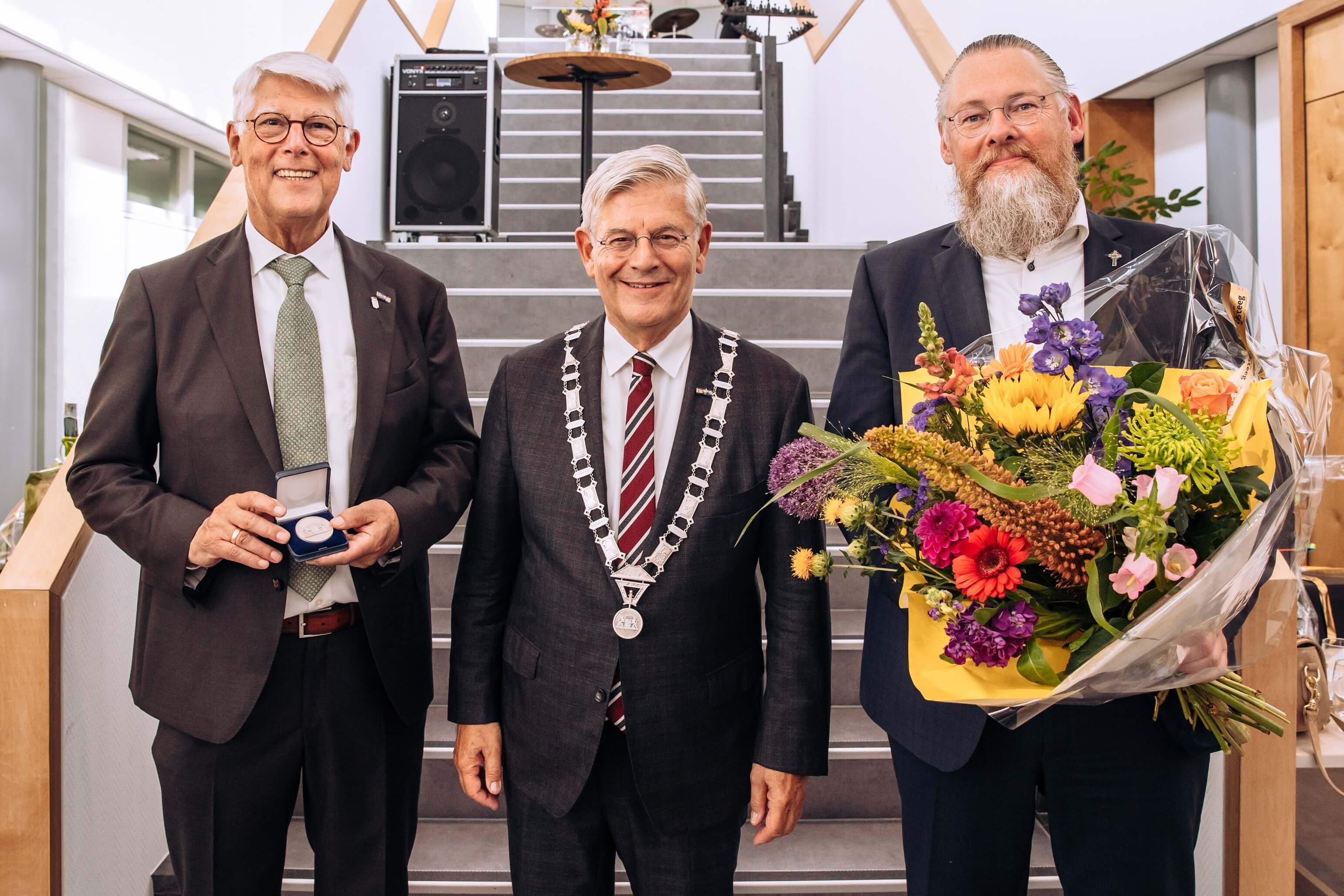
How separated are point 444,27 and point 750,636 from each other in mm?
5937

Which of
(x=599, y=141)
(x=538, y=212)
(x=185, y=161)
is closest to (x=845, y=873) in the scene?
(x=538, y=212)

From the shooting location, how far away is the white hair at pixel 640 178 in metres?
1.40

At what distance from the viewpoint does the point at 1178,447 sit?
0.91 m

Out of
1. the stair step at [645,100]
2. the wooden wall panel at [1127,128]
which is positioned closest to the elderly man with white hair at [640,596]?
the wooden wall panel at [1127,128]

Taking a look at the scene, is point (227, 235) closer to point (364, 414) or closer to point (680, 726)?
point (364, 414)

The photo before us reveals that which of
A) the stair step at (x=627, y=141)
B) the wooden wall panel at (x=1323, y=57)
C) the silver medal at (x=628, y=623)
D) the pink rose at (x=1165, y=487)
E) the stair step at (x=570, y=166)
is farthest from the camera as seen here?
the stair step at (x=627, y=141)

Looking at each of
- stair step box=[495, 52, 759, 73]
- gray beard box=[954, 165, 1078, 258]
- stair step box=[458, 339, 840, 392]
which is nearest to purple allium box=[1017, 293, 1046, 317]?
gray beard box=[954, 165, 1078, 258]

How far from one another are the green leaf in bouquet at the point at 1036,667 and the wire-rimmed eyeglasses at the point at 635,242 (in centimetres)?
72

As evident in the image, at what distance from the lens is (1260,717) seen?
1.06m

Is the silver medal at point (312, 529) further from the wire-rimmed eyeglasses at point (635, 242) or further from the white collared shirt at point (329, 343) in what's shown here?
the wire-rimmed eyeglasses at point (635, 242)

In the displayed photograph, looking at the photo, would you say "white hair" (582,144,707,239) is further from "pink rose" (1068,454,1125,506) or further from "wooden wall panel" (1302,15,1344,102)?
"wooden wall panel" (1302,15,1344,102)

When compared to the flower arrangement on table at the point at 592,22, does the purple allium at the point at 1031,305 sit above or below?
below

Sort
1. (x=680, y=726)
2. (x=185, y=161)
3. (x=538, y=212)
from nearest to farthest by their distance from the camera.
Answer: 1. (x=680, y=726)
2. (x=538, y=212)
3. (x=185, y=161)

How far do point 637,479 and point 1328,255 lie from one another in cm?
370
